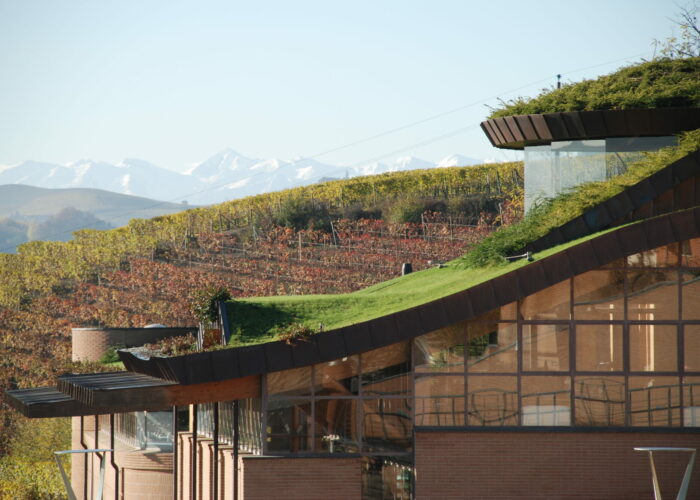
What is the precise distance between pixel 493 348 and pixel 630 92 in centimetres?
692

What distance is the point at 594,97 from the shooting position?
23000 millimetres

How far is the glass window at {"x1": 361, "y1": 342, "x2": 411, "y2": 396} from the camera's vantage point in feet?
63.7

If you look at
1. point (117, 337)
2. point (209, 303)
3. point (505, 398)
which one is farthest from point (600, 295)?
point (117, 337)

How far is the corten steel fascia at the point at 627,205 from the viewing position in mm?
20484

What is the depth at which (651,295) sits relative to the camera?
19.5m

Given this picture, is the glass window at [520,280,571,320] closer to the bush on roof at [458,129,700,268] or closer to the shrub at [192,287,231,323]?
the bush on roof at [458,129,700,268]

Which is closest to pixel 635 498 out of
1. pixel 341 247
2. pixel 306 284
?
pixel 306 284

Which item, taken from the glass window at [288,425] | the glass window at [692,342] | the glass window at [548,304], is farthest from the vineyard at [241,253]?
the glass window at [692,342]

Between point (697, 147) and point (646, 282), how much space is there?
3.06 metres

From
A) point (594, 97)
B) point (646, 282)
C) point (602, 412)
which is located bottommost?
point (602, 412)

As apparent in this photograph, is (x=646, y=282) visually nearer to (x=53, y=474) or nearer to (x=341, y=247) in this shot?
(x=53, y=474)

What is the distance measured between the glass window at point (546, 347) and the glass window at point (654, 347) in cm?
123

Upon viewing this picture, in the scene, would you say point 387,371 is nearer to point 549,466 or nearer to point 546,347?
point 546,347

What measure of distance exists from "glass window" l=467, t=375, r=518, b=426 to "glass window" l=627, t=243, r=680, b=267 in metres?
3.10
